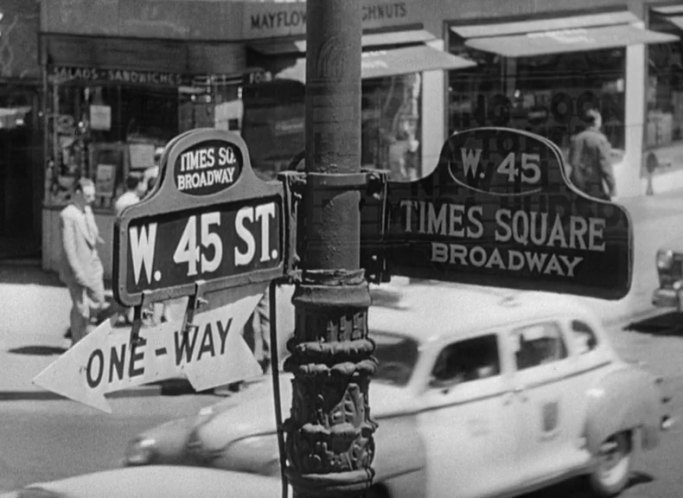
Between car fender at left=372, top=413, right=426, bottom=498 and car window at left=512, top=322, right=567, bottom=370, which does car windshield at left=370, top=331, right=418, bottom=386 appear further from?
car window at left=512, top=322, right=567, bottom=370

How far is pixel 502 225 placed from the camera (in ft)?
8.87

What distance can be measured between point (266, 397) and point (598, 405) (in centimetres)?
109

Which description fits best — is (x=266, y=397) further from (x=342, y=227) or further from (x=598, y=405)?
(x=342, y=227)

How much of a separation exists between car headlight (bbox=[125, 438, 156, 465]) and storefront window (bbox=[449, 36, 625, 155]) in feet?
4.81

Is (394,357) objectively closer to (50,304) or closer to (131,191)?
(131,191)

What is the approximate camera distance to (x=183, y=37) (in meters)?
4.53

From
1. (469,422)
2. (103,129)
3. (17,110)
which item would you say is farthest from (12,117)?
(469,422)

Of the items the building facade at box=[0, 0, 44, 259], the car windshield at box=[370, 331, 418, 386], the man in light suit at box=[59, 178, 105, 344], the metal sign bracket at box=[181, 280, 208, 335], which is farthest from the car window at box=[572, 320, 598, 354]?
the metal sign bracket at box=[181, 280, 208, 335]

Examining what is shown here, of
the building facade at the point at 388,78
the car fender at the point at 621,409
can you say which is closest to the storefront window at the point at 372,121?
the building facade at the point at 388,78

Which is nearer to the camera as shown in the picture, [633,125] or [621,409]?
[621,409]

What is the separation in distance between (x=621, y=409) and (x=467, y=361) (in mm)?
537

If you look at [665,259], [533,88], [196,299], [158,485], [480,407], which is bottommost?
[158,485]

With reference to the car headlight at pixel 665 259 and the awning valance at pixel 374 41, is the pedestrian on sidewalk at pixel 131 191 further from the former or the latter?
the car headlight at pixel 665 259

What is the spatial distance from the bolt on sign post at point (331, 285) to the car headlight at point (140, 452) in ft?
7.35
